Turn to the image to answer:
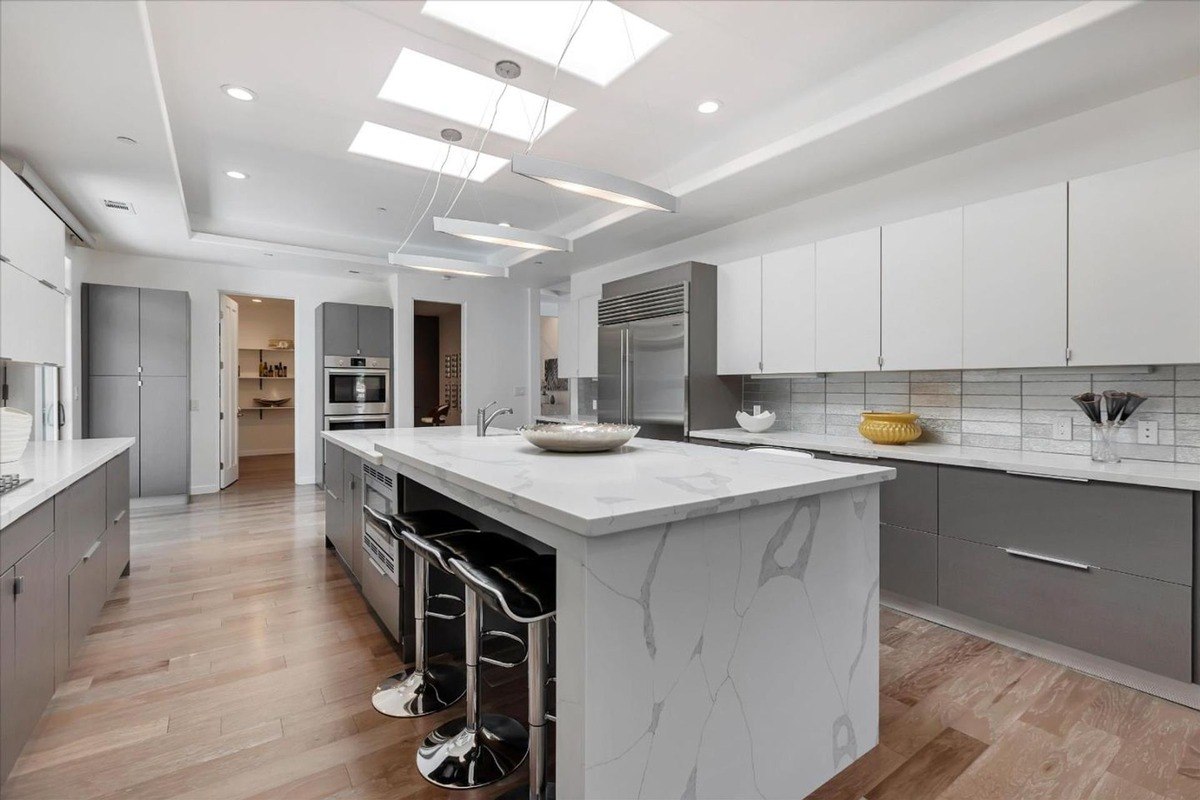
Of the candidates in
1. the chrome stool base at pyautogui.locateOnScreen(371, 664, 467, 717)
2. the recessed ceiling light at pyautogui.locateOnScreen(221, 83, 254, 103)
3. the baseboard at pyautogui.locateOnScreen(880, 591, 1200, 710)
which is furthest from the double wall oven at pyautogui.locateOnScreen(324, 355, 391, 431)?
the baseboard at pyautogui.locateOnScreen(880, 591, 1200, 710)

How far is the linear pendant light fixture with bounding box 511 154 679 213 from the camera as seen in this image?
2047 mm

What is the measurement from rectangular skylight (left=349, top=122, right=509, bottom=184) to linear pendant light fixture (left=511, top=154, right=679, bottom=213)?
6.24 feet

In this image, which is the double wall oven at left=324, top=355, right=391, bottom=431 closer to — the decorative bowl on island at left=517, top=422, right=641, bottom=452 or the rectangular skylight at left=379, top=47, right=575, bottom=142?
the rectangular skylight at left=379, top=47, right=575, bottom=142

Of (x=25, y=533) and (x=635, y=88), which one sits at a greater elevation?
(x=635, y=88)

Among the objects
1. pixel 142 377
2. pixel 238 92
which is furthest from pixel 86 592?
pixel 142 377

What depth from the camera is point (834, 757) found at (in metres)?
1.68

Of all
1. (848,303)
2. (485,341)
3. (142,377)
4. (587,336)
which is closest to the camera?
(848,303)

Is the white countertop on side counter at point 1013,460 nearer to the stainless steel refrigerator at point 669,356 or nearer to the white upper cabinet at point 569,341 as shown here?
the stainless steel refrigerator at point 669,356

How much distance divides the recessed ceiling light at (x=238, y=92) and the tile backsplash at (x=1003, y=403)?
12.3 feet

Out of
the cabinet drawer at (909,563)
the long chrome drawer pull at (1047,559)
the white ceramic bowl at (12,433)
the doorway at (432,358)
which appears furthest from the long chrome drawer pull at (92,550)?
the doorway at (432,358)

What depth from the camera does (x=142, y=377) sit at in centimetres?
549

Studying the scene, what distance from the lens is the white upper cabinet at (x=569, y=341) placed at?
6.19m

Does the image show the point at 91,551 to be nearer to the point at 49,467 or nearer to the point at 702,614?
the point at 49,467

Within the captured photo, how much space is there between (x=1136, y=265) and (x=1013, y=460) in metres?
0.93
